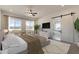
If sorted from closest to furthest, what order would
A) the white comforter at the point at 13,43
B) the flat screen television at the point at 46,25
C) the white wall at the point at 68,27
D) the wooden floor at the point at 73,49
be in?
1. the white comforter at the point at 13,43
2. the wooden floor at the point at 73,49
3. the white wall at the point at 68,27
4. the flat screen television at the point at 46,25

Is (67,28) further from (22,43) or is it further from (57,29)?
(22,43)

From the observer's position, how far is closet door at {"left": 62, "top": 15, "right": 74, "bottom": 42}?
1.78 m

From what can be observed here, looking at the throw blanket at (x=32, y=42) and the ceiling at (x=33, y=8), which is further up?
the ceiling at (x=33, y=8)

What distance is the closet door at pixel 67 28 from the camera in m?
1.78

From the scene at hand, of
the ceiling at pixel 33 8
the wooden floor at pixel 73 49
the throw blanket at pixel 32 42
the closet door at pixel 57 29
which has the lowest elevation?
the wooden floor at pixel 73 49

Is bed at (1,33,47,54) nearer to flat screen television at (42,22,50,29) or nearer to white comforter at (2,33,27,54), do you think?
white comforter at (2,33,27,54)

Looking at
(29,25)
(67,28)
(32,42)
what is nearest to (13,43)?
(32,42)

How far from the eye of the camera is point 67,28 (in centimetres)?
178

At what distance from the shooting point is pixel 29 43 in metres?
1.61

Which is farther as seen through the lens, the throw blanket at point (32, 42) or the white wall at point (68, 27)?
the white wall at point (68, 27)

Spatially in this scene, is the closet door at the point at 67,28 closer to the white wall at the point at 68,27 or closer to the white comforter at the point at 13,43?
the white wall at the point at 68,27

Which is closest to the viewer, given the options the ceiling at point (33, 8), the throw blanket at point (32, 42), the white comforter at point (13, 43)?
the ceiling at point (33, 8)

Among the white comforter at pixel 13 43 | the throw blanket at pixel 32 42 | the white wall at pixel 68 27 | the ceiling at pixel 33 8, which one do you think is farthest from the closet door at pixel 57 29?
the white comforter at pixel 13 43

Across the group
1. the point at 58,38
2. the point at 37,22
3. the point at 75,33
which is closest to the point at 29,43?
the point at 37,22
